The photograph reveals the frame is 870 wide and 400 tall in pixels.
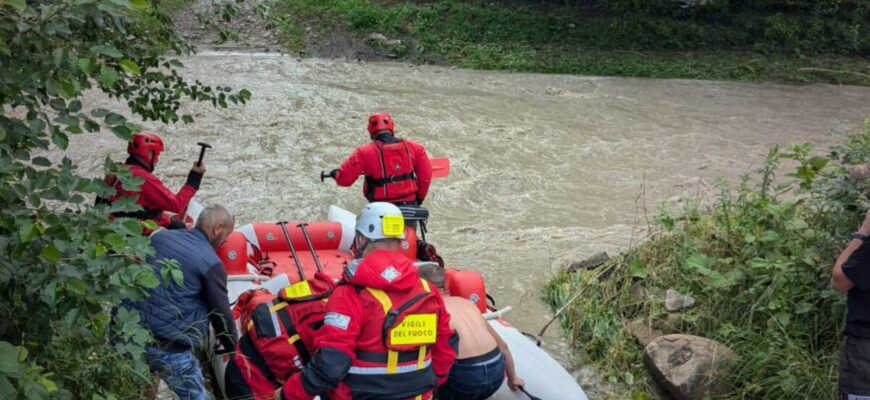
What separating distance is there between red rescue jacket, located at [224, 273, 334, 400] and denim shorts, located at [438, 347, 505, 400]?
1.99ft

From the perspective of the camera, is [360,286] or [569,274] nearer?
[360,286]

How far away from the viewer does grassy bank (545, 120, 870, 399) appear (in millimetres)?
3965

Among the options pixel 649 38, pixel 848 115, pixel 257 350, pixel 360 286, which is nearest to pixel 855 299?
pixel 360 286

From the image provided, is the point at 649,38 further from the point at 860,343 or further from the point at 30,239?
the point at 30,239

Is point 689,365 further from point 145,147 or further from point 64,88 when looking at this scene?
point 64,88

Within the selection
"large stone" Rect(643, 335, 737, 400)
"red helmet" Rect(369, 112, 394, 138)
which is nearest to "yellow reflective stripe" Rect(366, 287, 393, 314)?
"large stone" Rect(643, 335, 737, 400)

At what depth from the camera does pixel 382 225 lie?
286cm

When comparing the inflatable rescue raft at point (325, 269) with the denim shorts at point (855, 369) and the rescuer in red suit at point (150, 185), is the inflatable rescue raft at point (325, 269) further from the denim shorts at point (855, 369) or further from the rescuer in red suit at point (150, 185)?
the denim shorts at point (855, 369)

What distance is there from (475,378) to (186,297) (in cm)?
126

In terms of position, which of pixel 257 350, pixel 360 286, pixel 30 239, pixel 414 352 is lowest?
pixel 257 350

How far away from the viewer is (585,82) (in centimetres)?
1495

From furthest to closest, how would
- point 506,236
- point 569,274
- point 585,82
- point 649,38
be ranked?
point 649,38
point 585,82
point 506,236
point 569,274

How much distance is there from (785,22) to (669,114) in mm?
7079

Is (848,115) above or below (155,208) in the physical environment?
below
